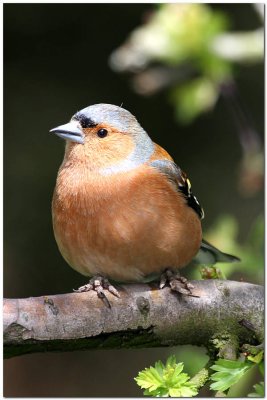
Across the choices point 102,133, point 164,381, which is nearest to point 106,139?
point 102,133

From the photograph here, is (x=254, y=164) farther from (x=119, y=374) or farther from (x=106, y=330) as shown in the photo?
(x=119, y=374)

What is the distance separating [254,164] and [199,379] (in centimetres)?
154

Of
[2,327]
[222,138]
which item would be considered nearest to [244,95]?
[222,138]

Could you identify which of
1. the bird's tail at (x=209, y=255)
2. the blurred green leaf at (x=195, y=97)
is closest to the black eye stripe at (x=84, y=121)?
the blurred green leaf at (x=195, y=97)

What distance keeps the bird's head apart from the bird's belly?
0.25 meters

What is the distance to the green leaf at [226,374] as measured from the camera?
10.4ft

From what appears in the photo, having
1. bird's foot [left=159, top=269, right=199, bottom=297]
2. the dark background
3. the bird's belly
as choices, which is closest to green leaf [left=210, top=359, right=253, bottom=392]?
bird's foot [left=159, top=269, right=199, bottom=297]

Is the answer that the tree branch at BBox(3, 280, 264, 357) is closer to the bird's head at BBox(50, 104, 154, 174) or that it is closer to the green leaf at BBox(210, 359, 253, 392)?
the green leaf at BBox(210, 359, 253, 392)

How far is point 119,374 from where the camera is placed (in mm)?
7348

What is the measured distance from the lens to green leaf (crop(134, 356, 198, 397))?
299cm

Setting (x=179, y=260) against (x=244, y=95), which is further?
(x=244, y=95)

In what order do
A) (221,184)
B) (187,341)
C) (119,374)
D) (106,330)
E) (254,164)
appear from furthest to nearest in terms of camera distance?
(221,184) < (119,374) < (254,164) < (187,341) < (106,330)

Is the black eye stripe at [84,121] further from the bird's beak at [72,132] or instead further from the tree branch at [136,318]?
the tree branch at [136,318]

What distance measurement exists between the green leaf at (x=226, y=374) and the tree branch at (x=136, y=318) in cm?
52
